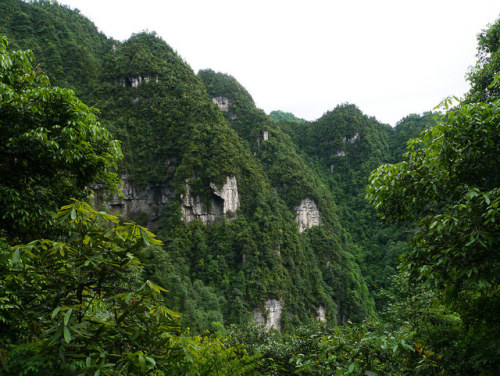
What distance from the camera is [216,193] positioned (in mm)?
50594

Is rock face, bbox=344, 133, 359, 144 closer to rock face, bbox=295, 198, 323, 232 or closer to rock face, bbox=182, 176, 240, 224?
rock face, bbox=295, 198, 323, 232

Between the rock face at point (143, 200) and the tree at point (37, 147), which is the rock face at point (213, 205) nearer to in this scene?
the rock face at point (143, 200)

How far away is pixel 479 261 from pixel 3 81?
579 centimetres

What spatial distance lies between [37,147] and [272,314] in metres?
44.9

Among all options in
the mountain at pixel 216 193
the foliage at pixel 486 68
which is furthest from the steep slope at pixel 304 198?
the foliage at pixel 486 68

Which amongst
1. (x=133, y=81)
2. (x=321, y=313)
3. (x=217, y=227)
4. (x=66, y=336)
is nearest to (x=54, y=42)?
(x=133, y=81)

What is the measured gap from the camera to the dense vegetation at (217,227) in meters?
2.10

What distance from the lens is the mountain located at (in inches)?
1772

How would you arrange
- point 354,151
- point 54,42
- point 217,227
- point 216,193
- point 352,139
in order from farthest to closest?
point 352,139, point 354,151, point 54,42, point 216,193, point 217,227

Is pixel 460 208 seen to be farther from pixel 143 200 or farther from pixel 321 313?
pixel 143 200

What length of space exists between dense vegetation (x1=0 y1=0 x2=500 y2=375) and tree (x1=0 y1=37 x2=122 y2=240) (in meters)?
0.03

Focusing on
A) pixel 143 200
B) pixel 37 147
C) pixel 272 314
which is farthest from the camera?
pixel 143 200

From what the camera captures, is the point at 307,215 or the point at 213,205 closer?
the point at 213,205

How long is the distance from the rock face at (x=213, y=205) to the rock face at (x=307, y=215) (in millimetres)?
17419
